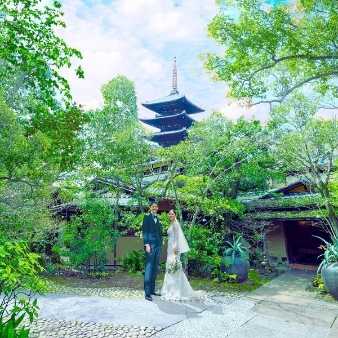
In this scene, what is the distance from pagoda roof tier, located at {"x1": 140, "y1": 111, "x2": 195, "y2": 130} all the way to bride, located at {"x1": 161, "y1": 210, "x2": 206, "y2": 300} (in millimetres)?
21612

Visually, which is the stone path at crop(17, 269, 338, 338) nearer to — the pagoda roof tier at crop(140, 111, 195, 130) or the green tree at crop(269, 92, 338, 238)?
the green tree at crop(269, 92, 338, 238)

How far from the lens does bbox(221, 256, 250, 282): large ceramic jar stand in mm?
8547

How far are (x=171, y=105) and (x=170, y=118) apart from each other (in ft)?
5.07

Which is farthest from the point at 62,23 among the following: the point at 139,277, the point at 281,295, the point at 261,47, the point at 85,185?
the point at 281,295

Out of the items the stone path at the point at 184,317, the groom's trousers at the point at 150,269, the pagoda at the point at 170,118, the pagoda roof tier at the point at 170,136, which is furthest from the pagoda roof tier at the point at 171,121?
the stone path at the point at 184,317

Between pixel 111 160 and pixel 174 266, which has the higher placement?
pixel 111 160

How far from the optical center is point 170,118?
2764cm

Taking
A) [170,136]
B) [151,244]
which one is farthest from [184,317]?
[170,136]

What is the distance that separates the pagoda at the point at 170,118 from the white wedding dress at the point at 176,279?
2043 cm

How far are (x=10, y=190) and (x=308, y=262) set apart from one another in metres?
12.9

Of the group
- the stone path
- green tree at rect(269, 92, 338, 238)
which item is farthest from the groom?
green tree at rect(269, 92, 338, 238)

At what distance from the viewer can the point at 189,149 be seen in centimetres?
919

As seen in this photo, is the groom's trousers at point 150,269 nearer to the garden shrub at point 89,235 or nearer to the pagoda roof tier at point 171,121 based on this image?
Answer: the garden shrub at point 89,235

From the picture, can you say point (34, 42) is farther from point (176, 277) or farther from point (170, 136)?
point (170, 136)
